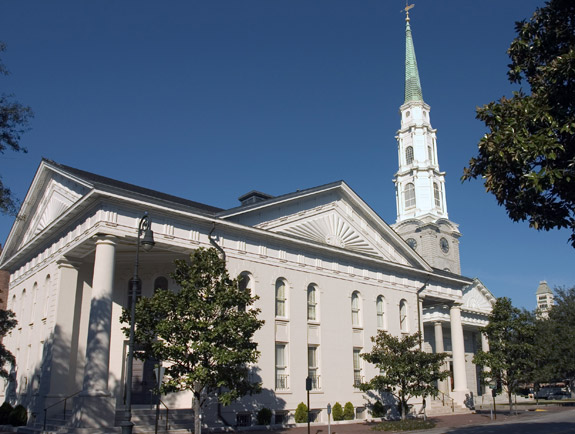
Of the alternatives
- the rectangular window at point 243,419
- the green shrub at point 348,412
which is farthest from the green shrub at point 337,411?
the rectangular window at point 243,419

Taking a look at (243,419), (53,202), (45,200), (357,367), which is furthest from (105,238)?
(357,367)

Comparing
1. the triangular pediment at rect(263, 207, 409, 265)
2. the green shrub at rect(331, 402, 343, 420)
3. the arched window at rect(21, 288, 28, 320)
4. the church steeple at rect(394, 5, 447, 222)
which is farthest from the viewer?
the church steeple at rect(394, 5, 447, 222)

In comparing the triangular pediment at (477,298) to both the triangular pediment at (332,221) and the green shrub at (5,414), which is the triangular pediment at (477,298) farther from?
the green shrub at (5,414)

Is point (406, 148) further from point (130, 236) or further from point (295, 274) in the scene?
point (130, 236)

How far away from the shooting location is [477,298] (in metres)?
55.4

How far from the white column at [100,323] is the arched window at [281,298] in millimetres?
9126

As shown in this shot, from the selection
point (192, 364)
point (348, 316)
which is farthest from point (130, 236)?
point (348, 316)

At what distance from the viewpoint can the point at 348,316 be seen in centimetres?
3172

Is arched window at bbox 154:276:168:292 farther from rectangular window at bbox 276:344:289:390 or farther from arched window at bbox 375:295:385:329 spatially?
arched window at bbox 375:295:385:329

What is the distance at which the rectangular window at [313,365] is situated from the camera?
29062mm

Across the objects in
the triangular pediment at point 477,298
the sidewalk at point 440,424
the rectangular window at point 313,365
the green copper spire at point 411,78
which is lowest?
the sidewalk at point 440,424

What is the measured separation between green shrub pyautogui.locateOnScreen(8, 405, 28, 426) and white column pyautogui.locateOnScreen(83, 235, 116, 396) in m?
7.27

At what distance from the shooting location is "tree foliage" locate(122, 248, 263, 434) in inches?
768

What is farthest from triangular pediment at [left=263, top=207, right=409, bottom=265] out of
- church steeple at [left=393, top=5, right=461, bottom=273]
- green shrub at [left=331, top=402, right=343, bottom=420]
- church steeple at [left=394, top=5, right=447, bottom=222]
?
church steeple at [left=394, top=5, right=447, bottom=222]
